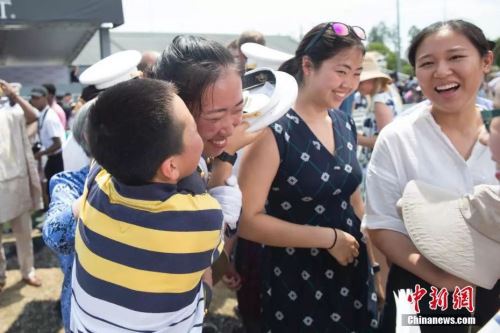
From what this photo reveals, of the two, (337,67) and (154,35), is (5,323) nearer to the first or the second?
(337,67)

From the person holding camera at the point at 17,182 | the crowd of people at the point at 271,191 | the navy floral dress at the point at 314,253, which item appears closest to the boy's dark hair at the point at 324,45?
the crowd of people at the point at 271,191

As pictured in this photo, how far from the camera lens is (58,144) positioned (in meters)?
5.15

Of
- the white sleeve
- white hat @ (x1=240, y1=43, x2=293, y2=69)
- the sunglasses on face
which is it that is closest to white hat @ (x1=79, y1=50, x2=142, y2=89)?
white hat @ (x1=240, y1=43, x2=293, y2=69)

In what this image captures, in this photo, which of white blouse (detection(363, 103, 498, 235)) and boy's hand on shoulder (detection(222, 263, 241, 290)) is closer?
white blouse (detection(363, 103, 498, 235))

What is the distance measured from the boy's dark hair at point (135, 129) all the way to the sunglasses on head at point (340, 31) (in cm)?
92

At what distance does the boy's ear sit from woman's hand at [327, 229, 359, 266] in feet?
2.81

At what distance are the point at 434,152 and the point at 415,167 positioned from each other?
0.28 feet

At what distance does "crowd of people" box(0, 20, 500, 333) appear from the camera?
2.98 ft

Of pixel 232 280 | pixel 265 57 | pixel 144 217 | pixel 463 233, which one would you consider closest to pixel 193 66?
pixel 144 217

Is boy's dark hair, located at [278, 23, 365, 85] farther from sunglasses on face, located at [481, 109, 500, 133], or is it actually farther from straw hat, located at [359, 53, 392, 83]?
straw hat, located at [359, 53, 392, 83]

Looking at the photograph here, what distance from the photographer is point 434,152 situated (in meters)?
1.45

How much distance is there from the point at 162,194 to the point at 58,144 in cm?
471

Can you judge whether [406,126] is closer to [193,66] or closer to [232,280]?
[193,66]

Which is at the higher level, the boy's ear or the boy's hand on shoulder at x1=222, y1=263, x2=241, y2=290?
the boy's ear
